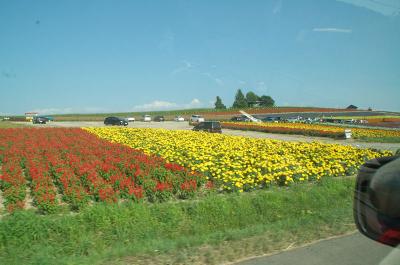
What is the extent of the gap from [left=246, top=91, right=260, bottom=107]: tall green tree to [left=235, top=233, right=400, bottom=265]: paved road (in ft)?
419

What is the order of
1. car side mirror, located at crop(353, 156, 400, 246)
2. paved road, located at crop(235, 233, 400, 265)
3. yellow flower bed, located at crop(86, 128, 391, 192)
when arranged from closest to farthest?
car side mirror, located at crop(353, 156, 400, 246)
paved road, located at crop(235, 233, 400, 265)
yellow flower bed, located at crop(86, 128, 391, 192)

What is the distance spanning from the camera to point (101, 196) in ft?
32.1

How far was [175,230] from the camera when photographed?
25.7 feet

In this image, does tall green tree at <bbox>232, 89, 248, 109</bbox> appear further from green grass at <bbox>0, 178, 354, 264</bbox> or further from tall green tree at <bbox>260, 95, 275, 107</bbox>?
green grass at <bbox>0, 178, 354, 264</bbox>

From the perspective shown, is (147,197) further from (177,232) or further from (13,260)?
(13,260)

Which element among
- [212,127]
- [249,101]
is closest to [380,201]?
[212,127]

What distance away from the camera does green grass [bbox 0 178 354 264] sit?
5676 mm

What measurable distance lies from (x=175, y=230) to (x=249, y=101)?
13003cm

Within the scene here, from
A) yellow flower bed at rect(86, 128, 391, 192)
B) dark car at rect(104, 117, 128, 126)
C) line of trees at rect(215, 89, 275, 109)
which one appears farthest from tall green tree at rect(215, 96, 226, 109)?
yellow flower bed at rect(86, 128, 391, 192)

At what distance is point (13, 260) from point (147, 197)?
218 inches

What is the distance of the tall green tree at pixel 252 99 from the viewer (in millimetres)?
133500

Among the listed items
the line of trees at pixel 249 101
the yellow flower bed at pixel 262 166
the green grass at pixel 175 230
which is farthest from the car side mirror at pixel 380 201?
the line of trees at pixel 249 101

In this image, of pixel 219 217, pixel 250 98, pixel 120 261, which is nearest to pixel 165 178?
pixel 219 217

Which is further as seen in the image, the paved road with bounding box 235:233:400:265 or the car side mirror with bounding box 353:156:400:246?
the paved road with bounding box 235:233:400:265
